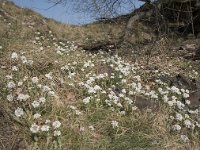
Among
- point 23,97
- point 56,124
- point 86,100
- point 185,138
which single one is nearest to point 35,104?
point 23,97

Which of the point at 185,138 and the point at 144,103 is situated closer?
the point at 185,138

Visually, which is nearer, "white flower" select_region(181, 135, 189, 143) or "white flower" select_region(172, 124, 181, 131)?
"white flower" select_region(181, 135, 189, 143)

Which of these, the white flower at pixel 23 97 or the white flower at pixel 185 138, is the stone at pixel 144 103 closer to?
the white flower at pixel 185 138

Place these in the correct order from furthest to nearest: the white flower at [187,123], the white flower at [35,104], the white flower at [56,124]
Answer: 1. the white flower at [187,123]
2. the white flower at [35,104]
3. the white flower at [56,124]

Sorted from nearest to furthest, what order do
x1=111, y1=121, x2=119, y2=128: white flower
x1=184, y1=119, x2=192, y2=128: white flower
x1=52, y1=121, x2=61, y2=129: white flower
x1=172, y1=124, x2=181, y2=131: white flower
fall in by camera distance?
1. x1=52, y1=121, x2=61, y2=129: white flower
2. x1=111, y1=121, x2=119, y2=128: white flower
3. x1=172, y1=124, x2=181, y2=131: white flower
4. x1=184, y1=119, x2=192, y2=128: white flower

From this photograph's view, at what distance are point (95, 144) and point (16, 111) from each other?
94 cm

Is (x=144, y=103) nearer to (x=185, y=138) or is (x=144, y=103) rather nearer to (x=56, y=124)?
(x=185, y=138)

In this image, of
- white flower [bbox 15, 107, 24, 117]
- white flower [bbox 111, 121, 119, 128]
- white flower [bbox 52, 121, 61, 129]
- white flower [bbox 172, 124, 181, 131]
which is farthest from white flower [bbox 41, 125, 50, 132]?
white flower [bbox 172, 124, 181, 131]

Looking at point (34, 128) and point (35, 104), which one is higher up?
point (35, 104)

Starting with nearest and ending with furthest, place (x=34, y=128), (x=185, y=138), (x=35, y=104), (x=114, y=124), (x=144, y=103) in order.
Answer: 1. (x=34, y=128)
2. (x=35, y=104)
3. (x=114, y=124)
4. (x=185, y=138)
5. (x=144, y=103)

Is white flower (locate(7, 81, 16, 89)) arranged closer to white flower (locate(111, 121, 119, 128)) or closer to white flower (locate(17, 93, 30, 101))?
white flower (locate(17, 93, 30, 101))

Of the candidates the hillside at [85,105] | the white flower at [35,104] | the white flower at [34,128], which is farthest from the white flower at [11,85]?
the white flower at [34,128]

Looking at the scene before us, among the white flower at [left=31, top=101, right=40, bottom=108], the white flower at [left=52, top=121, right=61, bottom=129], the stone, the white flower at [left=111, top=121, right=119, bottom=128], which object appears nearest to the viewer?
the white flower at [left=52, top=121, right=61, bottom=129]

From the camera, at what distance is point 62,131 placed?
16.7ft
